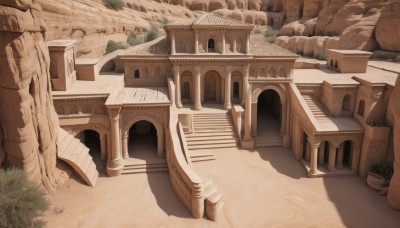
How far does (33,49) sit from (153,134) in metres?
12.0

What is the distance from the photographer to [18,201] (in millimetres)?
10930

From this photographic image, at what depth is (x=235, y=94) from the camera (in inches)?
1000

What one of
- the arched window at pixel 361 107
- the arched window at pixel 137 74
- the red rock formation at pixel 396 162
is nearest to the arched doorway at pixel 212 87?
the arched window at pixel 137 74

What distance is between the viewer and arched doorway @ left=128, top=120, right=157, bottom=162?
20.4 metres

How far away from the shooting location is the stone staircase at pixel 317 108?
21.2m

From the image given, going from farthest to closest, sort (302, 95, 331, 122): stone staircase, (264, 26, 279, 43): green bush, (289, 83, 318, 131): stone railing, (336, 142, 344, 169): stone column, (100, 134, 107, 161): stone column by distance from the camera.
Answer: (264, 26, 279, 43): green bush, (302, 95, 331, 122): stone staircase, (336, 142, 344, 169): stone column, (289, 83, 318, 131): stone railing, (100, 134, 107, 161): stone column

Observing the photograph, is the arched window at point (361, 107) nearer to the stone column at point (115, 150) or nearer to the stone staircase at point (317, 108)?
the stone staircase at point (317, 108)

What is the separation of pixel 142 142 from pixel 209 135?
15.1ft

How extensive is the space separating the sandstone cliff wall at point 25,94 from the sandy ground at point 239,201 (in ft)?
6.55

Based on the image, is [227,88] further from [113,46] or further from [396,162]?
[113,46]

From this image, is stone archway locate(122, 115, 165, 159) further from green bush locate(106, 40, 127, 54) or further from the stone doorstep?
green bush locate(106, 40, 127, 54)

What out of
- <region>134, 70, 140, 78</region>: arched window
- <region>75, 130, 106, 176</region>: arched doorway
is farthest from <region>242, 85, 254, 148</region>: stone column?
<region>75, 130, 106, 176</region>: arched doorway

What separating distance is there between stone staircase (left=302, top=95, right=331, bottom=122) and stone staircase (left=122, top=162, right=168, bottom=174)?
1027 cm

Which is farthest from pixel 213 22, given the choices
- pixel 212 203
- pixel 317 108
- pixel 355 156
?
pixel 212 203
